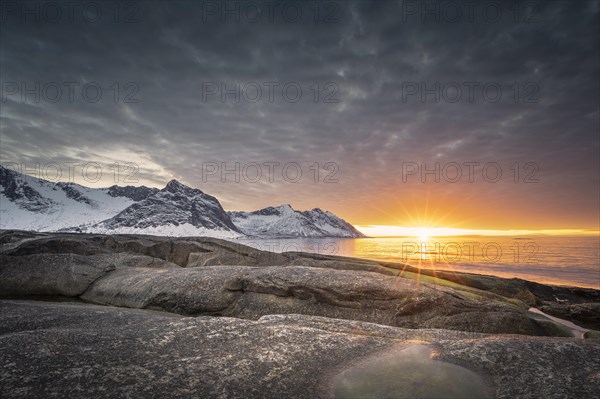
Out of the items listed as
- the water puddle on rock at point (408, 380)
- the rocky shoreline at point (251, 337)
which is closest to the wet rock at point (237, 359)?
the rocky shoreline at point (251, 337)

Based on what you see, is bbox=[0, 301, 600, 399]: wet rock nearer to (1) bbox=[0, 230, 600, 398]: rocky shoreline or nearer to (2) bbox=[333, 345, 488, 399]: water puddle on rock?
(1) bbox=[0, 230, 600, 398]: rocky shoreline

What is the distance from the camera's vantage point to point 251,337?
7.86 m

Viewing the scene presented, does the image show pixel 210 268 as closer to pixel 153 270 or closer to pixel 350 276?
pixel 153 270

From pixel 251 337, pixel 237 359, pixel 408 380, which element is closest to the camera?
pixel 408 380

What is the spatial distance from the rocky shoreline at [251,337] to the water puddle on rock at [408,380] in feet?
0.23

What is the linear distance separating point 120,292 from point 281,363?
41.5 feet

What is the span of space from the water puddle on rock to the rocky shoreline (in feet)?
0.23

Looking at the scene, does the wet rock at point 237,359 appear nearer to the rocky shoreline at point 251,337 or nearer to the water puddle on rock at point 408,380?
the rocky shoreline at point 251,337

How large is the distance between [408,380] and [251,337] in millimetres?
3631

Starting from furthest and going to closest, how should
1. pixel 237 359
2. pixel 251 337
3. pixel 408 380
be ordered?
pixel 251 337, pixel 237 359, pixel 408 380

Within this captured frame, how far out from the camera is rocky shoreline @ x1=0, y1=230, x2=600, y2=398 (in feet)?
19.4

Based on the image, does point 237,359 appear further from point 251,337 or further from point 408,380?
point 408,380

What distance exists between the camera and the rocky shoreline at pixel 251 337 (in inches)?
233

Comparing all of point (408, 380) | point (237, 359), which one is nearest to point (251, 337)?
point (237, 359)
